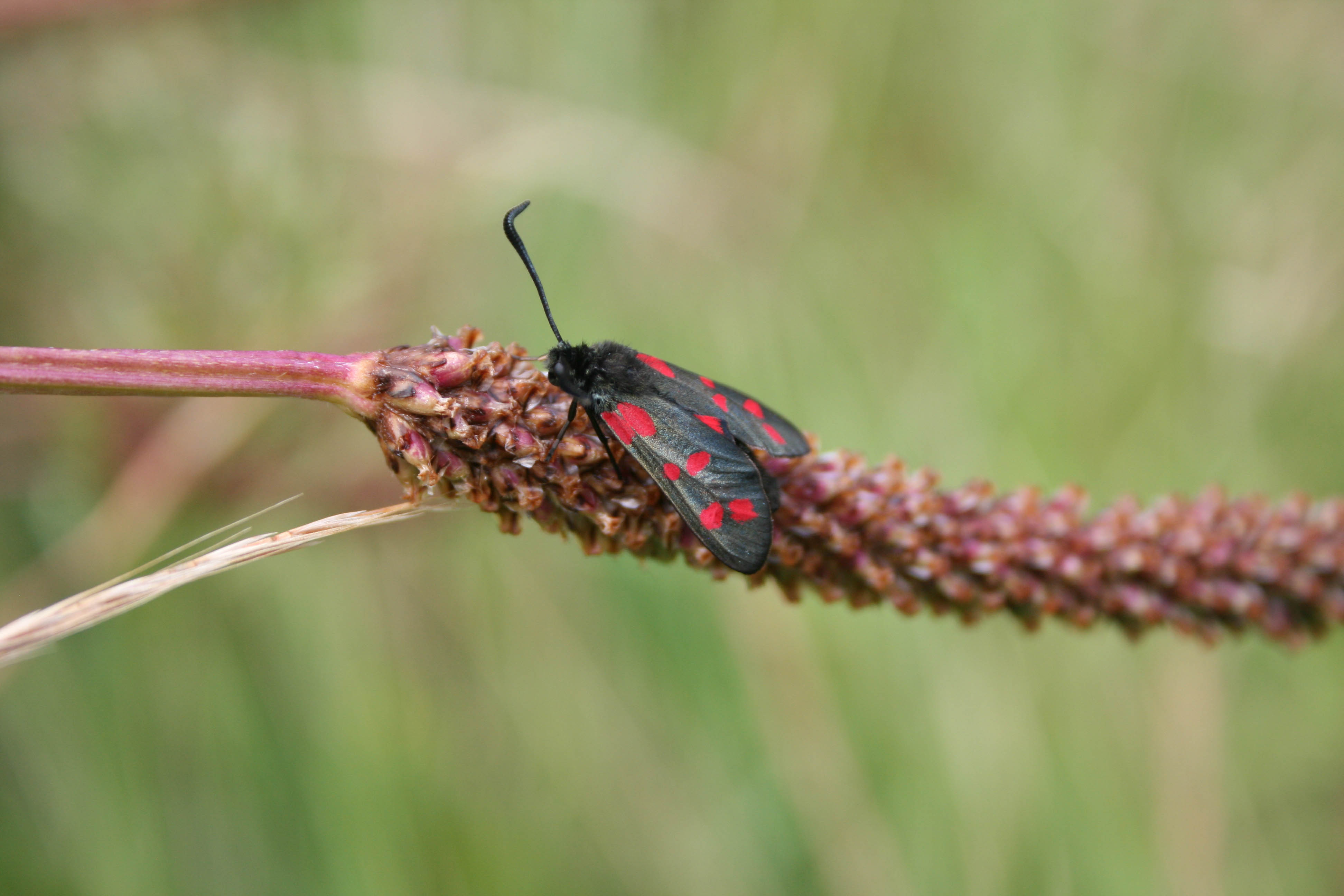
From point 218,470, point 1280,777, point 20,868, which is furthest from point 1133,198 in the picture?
point 20,868

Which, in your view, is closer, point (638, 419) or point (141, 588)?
point (141, 588)

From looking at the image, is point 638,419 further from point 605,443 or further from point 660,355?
point 660,355

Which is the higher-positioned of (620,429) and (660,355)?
(660,355)

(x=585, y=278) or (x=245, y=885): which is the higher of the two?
(x=585, y=278)

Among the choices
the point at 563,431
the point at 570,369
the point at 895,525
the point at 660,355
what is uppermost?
the point at 660,355

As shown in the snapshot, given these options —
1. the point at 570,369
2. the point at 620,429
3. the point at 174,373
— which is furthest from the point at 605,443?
the point at 174,373

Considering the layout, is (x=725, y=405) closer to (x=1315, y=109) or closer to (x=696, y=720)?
(x=696, y=720)
